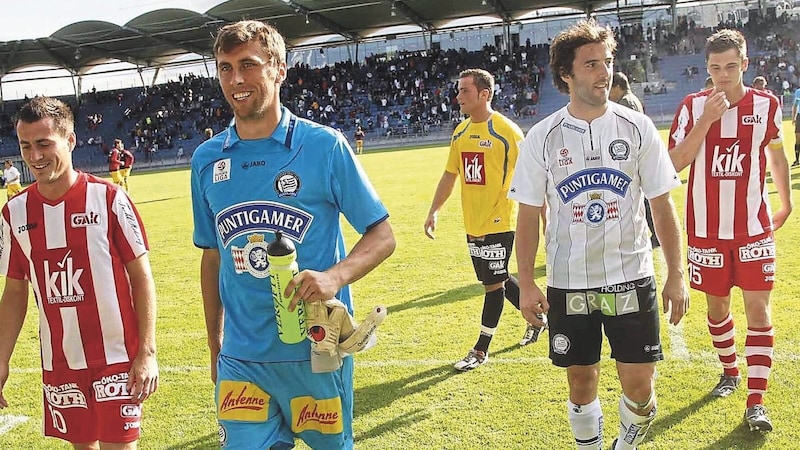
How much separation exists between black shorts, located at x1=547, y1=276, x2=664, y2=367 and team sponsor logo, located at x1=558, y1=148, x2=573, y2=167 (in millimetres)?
628

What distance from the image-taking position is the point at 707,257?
469 cm

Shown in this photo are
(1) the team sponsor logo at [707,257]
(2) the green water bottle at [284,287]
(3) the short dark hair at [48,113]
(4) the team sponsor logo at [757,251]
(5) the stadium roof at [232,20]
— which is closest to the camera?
(2) the green water bottle at [284,287]

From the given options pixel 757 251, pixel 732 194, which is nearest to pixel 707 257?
pixel 757 251

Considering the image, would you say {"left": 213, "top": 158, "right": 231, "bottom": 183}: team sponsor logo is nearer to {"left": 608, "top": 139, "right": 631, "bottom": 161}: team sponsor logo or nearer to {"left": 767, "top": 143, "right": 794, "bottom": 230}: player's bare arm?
{"left": 608, "top": 139, "right": 631, "bottom": 161}: team sponsor logo

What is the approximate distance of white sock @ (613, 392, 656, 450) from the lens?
3.59 meters

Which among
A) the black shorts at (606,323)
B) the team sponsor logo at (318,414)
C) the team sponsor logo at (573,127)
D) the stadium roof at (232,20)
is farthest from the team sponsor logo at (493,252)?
the stadium roof at (232,20)

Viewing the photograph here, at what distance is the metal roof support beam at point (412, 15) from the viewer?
42497 mm

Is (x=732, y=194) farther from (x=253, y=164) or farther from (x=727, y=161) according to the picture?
(x=253, y=164)

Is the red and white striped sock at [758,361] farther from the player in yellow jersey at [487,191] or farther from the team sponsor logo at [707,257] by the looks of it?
the player in yellow jersey at [487,191]

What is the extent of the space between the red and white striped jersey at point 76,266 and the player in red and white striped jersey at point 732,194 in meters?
3.29

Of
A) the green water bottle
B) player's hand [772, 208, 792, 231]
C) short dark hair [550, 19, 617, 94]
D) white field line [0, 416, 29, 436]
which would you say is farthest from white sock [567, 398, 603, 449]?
white field line [0, 416, 29, 436]

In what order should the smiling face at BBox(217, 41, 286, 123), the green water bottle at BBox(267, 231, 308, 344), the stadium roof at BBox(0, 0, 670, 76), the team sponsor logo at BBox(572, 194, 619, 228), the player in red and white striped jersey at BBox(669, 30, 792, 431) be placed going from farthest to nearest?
1. the stadium roof at BBox(0, 0, 670, 76)
2. the player in red and white striped jersey at BBox(669, 30, 792, 431)
3. the team sponsor logo at BBox(572, 194, 619, 228)
4. the smiling face at BBox(217, 41, 286, 123)
5. the green water bottle at BBox(267, 231, 308, 344)

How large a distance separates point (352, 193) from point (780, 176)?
10.8ft

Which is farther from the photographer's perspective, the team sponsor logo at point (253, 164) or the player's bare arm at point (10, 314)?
the player's bare arm at point (10, 314)
